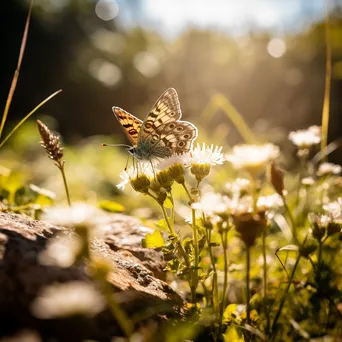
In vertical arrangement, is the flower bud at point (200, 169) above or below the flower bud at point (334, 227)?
above

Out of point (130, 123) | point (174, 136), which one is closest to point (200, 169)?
point (174, 136)

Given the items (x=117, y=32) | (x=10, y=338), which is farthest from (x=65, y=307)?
(x=117, y=32)

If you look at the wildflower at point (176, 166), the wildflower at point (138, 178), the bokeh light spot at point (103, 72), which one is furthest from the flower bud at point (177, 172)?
the bokeh light spot at point (103, 72)

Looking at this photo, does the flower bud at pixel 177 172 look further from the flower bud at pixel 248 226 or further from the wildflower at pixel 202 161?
the flower bud at pixel 248 226

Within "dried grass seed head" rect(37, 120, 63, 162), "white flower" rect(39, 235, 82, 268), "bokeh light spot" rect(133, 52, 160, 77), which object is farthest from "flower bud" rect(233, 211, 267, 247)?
"bokeh light spot" rect(133, 52, 160, 77)

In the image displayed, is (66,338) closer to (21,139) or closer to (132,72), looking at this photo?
(21,139)

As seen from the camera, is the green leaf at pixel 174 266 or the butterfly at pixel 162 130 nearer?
the green leaf at pixel 174 266

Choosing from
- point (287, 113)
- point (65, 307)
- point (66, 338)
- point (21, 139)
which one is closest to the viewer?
point (65, 307)
